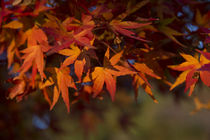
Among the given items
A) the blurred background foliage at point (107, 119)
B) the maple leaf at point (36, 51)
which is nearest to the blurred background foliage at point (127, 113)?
the blurred background foliage at point (107, 119)

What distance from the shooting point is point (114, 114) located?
4.20 metres

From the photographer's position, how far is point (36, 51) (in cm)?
62

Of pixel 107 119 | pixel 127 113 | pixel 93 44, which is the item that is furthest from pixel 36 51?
pixel 107 119

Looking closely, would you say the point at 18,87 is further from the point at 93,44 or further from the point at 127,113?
the point at 127,113

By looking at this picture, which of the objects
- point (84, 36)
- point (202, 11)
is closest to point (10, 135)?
point (84, 36)

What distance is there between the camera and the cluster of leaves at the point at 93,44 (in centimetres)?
57

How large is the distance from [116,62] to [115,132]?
3.61m

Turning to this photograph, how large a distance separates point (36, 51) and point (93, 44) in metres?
0.17

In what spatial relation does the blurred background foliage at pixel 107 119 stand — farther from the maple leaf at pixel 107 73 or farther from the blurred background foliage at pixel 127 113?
the maple leaf at pixel 107 73

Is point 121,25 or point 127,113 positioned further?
point 127,113

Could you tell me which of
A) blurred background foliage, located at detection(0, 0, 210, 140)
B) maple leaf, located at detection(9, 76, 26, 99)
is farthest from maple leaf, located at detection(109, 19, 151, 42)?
maple leaf, located at detection(9, 76, 26, 99)

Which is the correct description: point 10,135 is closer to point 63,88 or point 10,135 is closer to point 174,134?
point 63,88

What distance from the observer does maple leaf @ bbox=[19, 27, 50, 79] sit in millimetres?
599

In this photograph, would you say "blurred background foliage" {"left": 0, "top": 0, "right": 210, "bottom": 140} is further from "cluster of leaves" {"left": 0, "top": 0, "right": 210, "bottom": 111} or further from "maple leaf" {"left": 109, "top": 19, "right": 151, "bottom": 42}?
"maple leaf" {"left": 109, "top": 19, "right": 151, "bottom": 42}
